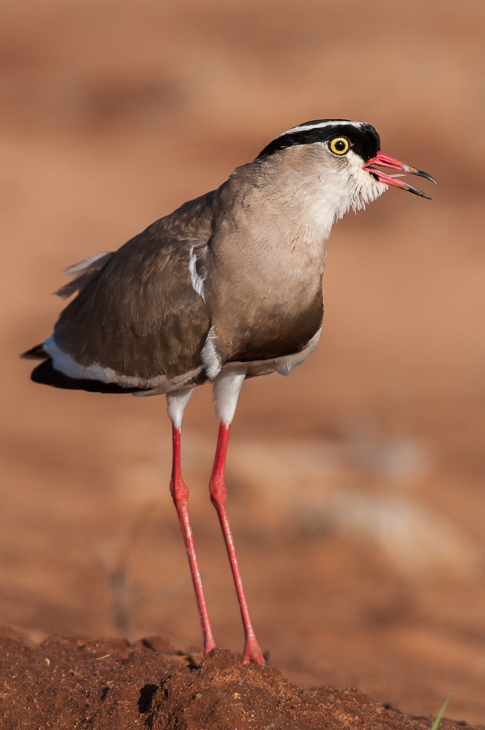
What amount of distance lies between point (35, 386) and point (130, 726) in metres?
10.3

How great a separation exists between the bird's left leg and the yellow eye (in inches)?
54.1

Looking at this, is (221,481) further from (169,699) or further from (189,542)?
(169,699)

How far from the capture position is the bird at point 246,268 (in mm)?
4328

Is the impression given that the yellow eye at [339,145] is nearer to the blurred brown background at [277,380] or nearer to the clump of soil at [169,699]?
the clump of soil at [169,699]

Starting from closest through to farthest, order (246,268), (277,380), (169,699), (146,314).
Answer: (169,699), (246,268), (146,314), (277,380)

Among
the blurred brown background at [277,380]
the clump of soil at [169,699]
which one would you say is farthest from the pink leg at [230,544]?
the blurred brown background at [277,380]

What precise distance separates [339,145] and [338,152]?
4 centimetres

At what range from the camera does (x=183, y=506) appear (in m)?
5.25

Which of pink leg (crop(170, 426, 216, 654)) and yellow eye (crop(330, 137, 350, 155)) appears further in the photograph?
pink leg (crop(170, 426, 216, 654))

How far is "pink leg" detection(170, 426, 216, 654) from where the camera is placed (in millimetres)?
4676

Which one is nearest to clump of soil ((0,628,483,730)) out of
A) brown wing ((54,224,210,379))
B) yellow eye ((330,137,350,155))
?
brown wing ((54,224,210,379))

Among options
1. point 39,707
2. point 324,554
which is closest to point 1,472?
point 324,554

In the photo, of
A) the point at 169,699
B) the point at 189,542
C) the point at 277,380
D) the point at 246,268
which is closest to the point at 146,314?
the point at 246,268

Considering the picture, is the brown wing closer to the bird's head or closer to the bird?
the bird
